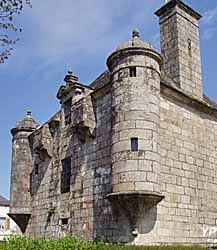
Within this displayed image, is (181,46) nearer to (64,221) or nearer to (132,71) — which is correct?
(132,71)

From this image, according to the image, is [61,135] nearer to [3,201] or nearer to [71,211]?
[71,211]

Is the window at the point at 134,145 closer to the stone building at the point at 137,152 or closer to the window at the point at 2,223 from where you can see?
the stone building at the point at 137,152

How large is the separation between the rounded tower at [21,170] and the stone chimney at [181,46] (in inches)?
286

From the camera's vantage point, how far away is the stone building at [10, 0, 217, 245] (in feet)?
31.3

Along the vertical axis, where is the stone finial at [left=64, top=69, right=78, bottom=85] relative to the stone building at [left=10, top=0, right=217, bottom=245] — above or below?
above

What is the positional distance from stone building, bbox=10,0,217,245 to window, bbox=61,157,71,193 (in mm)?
36

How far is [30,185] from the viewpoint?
16.2m

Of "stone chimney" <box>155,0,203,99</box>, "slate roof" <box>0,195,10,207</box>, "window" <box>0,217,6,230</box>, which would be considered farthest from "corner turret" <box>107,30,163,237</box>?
"slate roof" <box>0,195,10,207</box>

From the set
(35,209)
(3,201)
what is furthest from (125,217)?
(3,201)

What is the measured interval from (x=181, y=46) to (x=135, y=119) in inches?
196

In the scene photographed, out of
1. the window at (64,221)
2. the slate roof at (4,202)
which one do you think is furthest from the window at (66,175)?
the slate roof at (4,202)

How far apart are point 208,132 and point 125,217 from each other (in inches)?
187

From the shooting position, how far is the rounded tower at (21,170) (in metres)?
15.9

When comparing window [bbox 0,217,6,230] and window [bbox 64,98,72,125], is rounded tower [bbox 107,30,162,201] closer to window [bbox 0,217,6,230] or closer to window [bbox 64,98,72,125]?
window [bbox 64,98,72,125]
